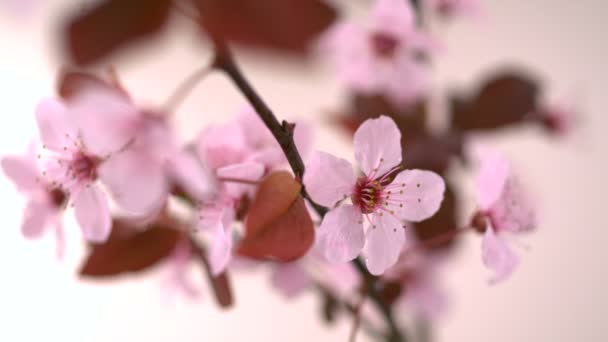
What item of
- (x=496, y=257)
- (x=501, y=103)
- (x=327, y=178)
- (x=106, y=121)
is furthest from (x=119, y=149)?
(x=501, y=103)

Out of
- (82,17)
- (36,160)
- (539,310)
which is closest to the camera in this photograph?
(82,17)

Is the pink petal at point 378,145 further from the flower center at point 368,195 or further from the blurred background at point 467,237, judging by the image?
the blurred background at point 467,237

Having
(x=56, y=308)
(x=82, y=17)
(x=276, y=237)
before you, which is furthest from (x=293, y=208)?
(x=56, y=308)

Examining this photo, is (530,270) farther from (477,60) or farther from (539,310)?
(477,60)

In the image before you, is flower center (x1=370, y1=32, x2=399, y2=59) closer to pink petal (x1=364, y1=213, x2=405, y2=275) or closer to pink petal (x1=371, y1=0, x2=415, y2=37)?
pink petal (x1=371, y1=0, x2=415, y2=37)

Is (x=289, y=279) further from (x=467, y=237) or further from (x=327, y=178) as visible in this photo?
(x=467, y=237)
